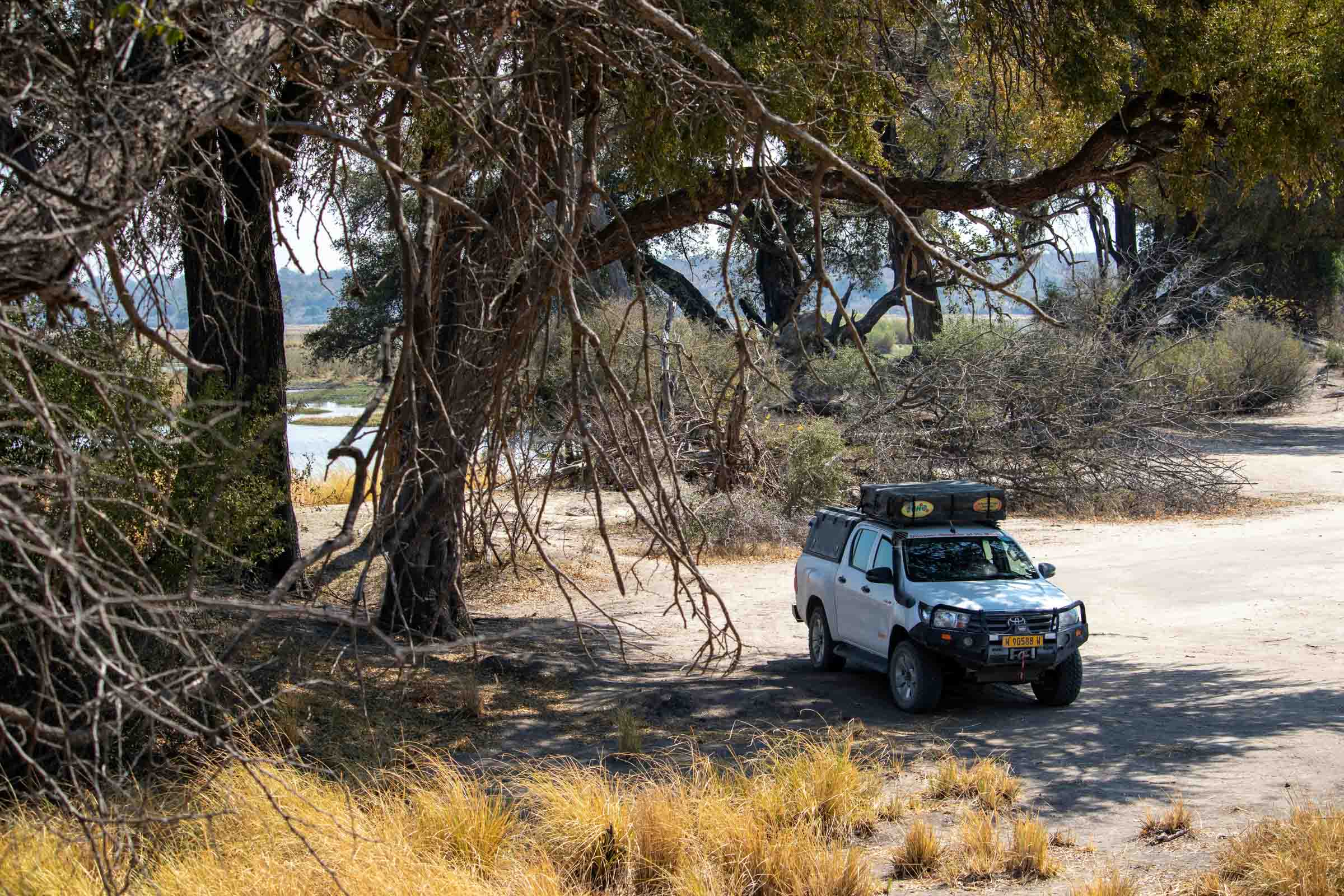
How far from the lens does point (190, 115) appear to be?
4.18 metres

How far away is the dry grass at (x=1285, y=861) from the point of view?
17.9ft

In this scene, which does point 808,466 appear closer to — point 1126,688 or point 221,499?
point 1126,688

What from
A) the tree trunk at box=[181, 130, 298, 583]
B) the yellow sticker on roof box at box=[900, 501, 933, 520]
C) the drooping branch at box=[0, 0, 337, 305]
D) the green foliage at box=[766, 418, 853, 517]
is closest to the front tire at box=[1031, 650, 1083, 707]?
the yellow sticker on roof box at box=[900, 501, 933, 520]

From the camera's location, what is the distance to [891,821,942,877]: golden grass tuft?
6484 millimetres

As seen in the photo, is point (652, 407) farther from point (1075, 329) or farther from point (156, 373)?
point (1075, 329)

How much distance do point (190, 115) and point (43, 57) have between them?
56 cm

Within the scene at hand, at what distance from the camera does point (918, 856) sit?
6535 millimetres

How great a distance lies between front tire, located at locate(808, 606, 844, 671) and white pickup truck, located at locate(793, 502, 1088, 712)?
0.01 m

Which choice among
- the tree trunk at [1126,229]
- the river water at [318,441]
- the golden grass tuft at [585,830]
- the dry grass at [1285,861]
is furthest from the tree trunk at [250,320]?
the tree trunk at [1126,229]

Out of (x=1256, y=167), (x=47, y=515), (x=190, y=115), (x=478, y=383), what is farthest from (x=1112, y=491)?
(x=190, y=115)

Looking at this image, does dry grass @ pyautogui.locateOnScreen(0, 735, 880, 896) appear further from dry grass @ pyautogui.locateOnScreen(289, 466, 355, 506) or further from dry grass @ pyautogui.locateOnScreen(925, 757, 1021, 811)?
dry grass @ pyautogui.locateOnScreen(289, 466, 355, 506)

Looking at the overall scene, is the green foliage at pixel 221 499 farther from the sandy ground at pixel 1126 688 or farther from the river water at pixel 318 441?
the river water at pixel 318 441

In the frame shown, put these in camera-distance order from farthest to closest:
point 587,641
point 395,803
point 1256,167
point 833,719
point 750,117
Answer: point 587,641, point 833,719, point 1256,167, point 395,803, point 750,117

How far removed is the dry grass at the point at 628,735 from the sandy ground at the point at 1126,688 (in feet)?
0.80
